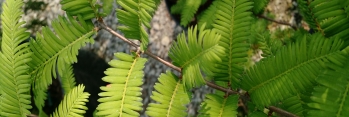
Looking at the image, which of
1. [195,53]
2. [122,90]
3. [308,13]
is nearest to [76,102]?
[122,90]

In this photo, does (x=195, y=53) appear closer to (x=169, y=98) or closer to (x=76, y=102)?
(x=169, y=98)

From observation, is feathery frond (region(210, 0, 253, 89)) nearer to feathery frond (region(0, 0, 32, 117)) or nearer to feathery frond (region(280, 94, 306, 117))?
feathery frond (region(280, 94, 306, 117))

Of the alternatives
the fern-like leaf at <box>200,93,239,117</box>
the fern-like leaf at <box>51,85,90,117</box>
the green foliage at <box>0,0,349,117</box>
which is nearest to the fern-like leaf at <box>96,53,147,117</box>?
the green foliage at <box>0,0,349,117</box>

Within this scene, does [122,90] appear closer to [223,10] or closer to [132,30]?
[132,30]

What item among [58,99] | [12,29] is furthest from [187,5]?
[58,99]

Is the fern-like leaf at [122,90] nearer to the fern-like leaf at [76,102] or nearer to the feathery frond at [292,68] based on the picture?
the fern-like leaf at [76,102]

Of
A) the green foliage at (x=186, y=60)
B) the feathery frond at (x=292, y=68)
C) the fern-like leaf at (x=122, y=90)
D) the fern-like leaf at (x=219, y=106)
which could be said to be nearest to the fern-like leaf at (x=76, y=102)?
the green foliage at (x=186, y=60)
